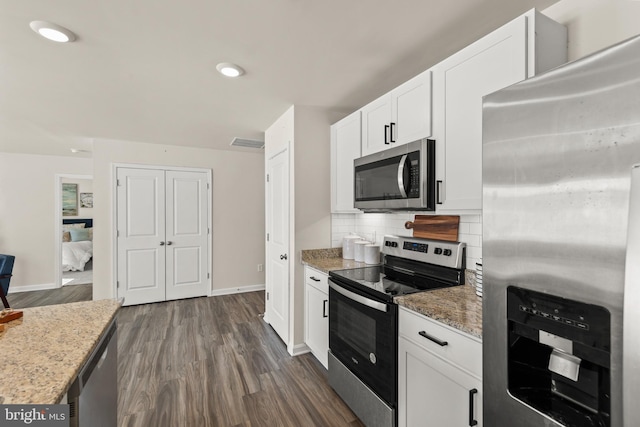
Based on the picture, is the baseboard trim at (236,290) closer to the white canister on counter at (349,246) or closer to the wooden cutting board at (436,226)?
the white canister on counter at (349,246)

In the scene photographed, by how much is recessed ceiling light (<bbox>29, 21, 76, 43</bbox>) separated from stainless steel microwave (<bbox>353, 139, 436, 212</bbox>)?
6.67 feet

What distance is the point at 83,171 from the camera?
5.30 metres

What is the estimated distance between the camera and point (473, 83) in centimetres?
153

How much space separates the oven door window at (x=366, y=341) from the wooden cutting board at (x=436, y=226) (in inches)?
29.2

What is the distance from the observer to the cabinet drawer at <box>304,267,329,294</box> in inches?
94.9

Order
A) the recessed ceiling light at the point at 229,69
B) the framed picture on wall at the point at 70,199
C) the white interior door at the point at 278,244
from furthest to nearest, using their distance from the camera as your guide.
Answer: the framed picture on wall at the point at 70,199
the white interior door at the point at 278,244
the recessed ceiling light at the point at 229,69

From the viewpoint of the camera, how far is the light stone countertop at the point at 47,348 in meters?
0.75

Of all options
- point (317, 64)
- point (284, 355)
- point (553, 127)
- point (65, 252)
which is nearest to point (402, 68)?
point (317, 64)

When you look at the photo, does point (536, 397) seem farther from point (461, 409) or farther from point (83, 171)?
point (83, 171)

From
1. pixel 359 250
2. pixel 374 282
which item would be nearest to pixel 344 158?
pixel 359 250

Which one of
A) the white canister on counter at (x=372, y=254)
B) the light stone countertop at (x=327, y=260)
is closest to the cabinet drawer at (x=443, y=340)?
the light stone countertop at (x=327, y=260)

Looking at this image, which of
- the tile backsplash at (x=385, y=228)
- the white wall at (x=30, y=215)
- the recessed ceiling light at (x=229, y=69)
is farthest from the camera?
the white wall at (x=30, y=215)

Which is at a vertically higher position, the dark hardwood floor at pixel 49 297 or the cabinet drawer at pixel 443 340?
the cabinet drawer at pixel 443 340

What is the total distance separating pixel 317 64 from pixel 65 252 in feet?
23.7
